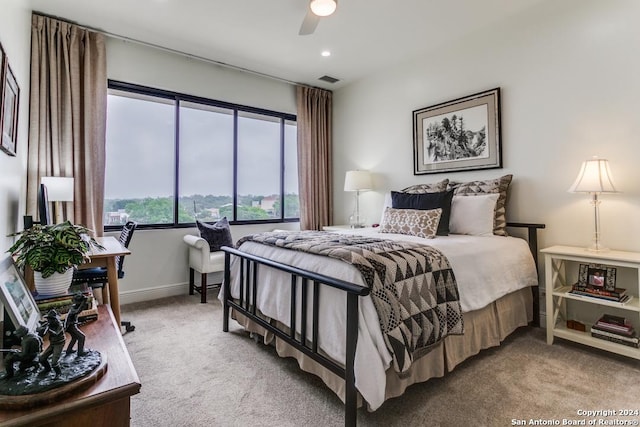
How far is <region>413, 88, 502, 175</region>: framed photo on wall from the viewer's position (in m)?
3.26

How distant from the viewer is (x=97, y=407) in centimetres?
88

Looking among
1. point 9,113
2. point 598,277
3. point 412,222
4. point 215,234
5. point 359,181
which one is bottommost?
point 598,277

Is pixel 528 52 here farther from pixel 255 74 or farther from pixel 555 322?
pixel 255 74

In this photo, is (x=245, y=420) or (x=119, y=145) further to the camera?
(x=119, y=145)

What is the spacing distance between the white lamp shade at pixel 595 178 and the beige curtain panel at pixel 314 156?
3.15 m

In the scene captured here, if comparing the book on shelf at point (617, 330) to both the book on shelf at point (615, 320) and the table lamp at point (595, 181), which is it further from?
A: the table lamp at point (595, 181)

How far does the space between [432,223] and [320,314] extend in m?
1.43

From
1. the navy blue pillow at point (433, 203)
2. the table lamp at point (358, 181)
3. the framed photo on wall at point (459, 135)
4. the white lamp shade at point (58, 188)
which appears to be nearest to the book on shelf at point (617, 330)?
the navy blue pillow at point (433, 203)

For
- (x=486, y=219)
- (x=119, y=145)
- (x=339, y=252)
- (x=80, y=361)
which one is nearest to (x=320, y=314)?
(x=339, y=252)

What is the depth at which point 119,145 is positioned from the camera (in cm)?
364

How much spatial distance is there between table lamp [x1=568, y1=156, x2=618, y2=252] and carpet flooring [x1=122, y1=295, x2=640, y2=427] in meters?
0.93

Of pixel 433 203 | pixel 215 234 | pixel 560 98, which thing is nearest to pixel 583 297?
pixel 433 203

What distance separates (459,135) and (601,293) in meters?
1.89

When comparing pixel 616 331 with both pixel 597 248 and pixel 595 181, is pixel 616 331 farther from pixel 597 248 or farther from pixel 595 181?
pixel 595 181
